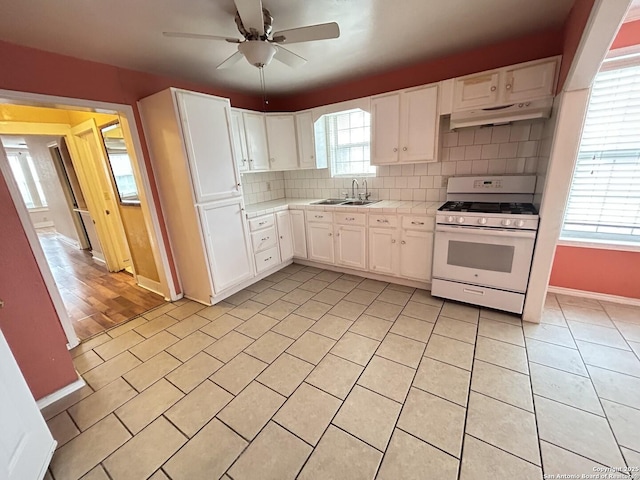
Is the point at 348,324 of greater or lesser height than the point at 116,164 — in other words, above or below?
below

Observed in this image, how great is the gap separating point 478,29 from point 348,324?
280 centimetres

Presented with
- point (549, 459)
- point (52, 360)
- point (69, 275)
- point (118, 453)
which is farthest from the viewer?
point (69, 275)

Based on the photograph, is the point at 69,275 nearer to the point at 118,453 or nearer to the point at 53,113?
the point at 53,113

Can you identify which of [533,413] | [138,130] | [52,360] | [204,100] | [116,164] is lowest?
[533,413]

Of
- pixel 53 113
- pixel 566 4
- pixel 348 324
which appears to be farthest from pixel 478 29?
pixel 53 113

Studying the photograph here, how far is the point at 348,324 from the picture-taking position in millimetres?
2463

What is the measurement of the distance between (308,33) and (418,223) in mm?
1990

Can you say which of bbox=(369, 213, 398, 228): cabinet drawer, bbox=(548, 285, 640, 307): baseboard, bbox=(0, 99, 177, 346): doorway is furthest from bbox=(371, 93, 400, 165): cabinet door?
bbox=(0, 99, 177, 346): doorway

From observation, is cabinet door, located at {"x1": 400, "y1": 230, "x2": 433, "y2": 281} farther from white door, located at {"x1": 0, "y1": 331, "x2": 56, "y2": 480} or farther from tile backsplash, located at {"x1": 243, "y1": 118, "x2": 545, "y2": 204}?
white door, located at {"x1": 0, "y1": 331, "x2": 56, "y2": 480}

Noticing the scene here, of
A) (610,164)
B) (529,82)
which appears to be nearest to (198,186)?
(529,82)

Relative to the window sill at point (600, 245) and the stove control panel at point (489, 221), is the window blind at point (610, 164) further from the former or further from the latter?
the stove control panel at point (489, 221)

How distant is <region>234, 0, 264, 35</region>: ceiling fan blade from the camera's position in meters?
1.41

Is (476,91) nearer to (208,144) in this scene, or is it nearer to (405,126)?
(405,126)

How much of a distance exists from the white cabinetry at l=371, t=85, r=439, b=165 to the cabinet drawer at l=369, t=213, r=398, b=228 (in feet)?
2.18
